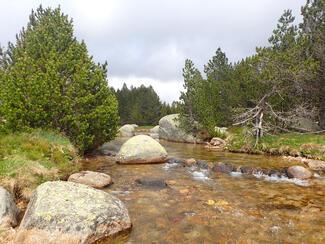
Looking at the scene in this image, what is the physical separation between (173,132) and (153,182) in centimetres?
2255

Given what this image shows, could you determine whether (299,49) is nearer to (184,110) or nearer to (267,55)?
(267,55)

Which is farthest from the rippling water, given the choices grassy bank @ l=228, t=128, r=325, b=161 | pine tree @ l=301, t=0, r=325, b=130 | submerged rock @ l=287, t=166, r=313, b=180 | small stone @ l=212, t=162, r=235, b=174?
pine tree @ l=301, t=0, r=325, b=130

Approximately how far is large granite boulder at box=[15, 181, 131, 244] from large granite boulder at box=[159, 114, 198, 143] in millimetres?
24756

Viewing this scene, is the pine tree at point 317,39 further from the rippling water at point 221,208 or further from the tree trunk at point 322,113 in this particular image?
the rippling water at point 221,208

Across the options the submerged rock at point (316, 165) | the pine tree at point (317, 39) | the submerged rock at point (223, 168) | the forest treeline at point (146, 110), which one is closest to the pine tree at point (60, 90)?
the submerged rock at point (223, 168)

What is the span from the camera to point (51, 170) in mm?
11477

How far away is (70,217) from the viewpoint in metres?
6.81

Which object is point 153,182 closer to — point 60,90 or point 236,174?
point 236,174

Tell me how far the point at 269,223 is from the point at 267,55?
18.1 meters

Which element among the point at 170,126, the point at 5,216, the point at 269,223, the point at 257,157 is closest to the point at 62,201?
the point at 5,216

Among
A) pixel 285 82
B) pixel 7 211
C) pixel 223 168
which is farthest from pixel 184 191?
pixel 285 82

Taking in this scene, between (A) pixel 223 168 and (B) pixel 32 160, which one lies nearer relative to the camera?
(B) pixel 32 160

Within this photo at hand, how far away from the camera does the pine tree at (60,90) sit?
15.8 m

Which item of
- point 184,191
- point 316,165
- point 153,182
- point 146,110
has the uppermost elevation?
point 146,110
